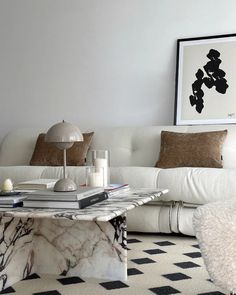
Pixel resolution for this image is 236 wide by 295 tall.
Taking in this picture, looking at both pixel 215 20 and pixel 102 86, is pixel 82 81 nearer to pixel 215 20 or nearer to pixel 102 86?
pixel 102 86

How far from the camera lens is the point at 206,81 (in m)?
4.19

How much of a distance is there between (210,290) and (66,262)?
749 mm

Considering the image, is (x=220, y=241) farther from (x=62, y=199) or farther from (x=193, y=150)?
(x=193, y=150)

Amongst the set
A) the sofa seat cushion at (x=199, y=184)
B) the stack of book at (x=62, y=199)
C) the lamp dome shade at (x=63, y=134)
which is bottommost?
the sofa seat cushion at (x=199, y=184)

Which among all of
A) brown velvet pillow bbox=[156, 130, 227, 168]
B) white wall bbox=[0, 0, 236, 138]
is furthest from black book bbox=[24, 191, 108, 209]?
white wall bbox=[0, 0, 236, 138]

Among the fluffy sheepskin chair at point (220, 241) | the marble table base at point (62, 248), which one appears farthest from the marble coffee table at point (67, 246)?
the fluffy sheepskin chair at point (220, 241)

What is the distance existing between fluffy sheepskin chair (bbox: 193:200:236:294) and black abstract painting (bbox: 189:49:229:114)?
2865 mm

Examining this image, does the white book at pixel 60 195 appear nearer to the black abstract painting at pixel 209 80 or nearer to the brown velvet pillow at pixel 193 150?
the brown velvet pillow at pixel 193 150

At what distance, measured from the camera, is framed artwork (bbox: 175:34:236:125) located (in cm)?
412

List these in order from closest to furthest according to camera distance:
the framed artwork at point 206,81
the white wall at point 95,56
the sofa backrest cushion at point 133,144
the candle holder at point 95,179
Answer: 1. the candle holder at point 95,179
2. the sofa backrest cushion at point 133,144
3. the framed artwork at point 206,81
4. the white wall at point 95,56

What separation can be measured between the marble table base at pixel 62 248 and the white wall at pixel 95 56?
2161 mm

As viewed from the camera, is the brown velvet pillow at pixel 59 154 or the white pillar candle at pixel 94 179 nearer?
the white pillar candle at pixel 94 179

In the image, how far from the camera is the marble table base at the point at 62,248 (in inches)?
90.1

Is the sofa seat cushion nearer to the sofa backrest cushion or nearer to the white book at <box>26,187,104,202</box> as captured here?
the sofa backrest cushion
